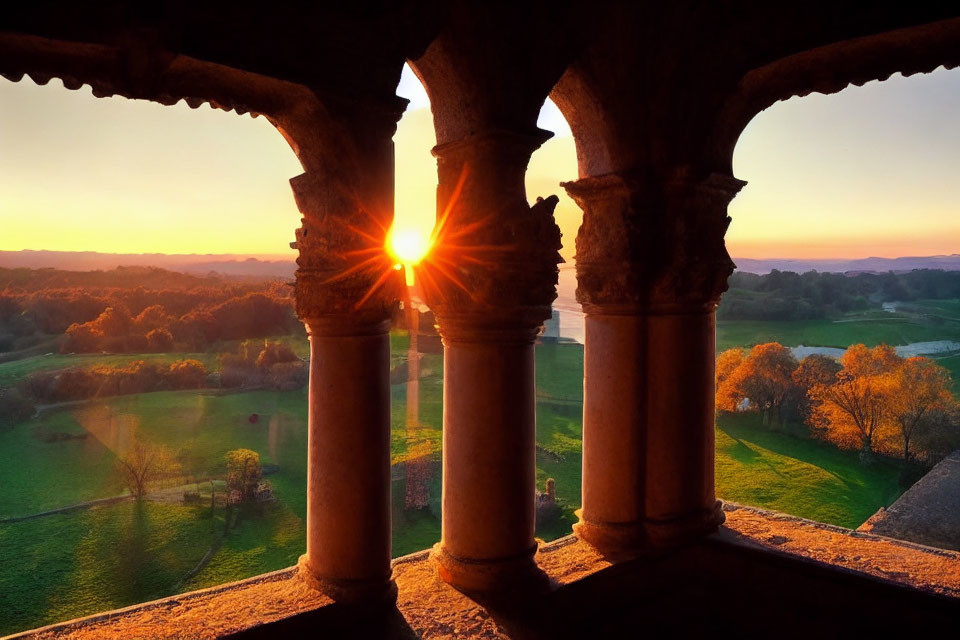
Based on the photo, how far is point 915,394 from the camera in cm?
2069

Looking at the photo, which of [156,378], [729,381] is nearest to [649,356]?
[156,378]

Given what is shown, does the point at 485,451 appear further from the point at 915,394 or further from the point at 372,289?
the point at 915,394

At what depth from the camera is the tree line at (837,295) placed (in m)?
21.7

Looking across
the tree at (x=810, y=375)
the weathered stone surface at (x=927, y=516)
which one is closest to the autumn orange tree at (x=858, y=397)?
the tree at (x=810, y=375)

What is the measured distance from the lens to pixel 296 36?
3.88 metres

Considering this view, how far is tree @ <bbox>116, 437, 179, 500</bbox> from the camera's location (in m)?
20.2

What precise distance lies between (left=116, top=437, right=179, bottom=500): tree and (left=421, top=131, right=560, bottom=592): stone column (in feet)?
61.0

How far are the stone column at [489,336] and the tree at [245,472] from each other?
668 inches

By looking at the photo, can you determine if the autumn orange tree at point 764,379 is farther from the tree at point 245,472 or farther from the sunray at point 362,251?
the sunray at point 362,251

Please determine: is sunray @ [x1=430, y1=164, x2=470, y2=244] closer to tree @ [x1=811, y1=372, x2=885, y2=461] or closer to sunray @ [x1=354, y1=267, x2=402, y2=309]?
sunray @ [x1=354, y1=267, x2=402, y2=309]

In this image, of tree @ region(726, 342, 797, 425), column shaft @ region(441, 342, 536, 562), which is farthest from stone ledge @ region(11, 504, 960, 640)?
tree @ region(726, 342, 797, 425)

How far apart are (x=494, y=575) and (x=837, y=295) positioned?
21.0 meters

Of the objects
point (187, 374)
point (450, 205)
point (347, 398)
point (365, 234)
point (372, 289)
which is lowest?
point (187, 374)

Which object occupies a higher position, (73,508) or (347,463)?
(347,463)
